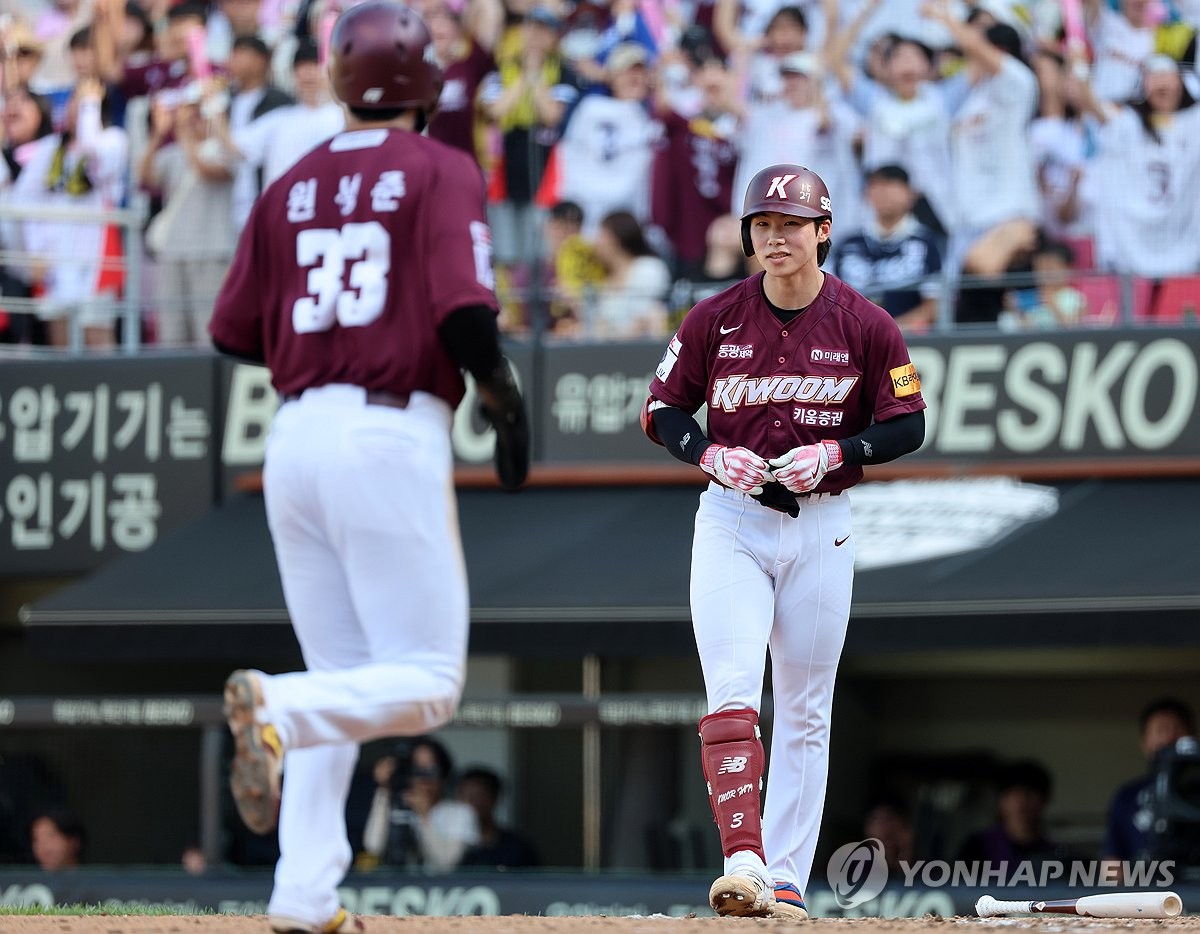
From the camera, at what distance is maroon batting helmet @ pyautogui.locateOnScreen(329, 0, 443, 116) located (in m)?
4.84

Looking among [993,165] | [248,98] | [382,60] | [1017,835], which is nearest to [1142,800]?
[1017,835]

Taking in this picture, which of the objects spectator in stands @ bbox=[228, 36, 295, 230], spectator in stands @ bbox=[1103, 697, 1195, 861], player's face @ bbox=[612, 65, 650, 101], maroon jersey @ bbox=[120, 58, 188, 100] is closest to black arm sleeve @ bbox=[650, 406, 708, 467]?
spectator in stands @ bbox=[1103, 697, 1195, 861]

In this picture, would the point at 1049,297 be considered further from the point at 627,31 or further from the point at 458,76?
the point at 458,76

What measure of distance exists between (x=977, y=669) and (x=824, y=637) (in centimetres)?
788

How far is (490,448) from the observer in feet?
40.8

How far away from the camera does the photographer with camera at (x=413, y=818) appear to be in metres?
10.1

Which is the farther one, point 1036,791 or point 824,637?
point 1036,791

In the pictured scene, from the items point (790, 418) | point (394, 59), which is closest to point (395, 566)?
point (394, 59)

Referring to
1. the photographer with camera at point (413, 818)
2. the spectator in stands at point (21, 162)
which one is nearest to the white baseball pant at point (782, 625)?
the photographer with camera at point (413, 818)

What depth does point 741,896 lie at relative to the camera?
18.4 feet

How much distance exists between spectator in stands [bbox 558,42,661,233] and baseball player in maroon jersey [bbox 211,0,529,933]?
7.07 metres

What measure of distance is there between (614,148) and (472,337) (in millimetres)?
7520

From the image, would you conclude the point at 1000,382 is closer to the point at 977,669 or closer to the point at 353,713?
the point at 977,669

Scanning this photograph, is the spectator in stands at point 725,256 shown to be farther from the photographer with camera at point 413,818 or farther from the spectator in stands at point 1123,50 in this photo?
the photographer with camera at point 413,818
